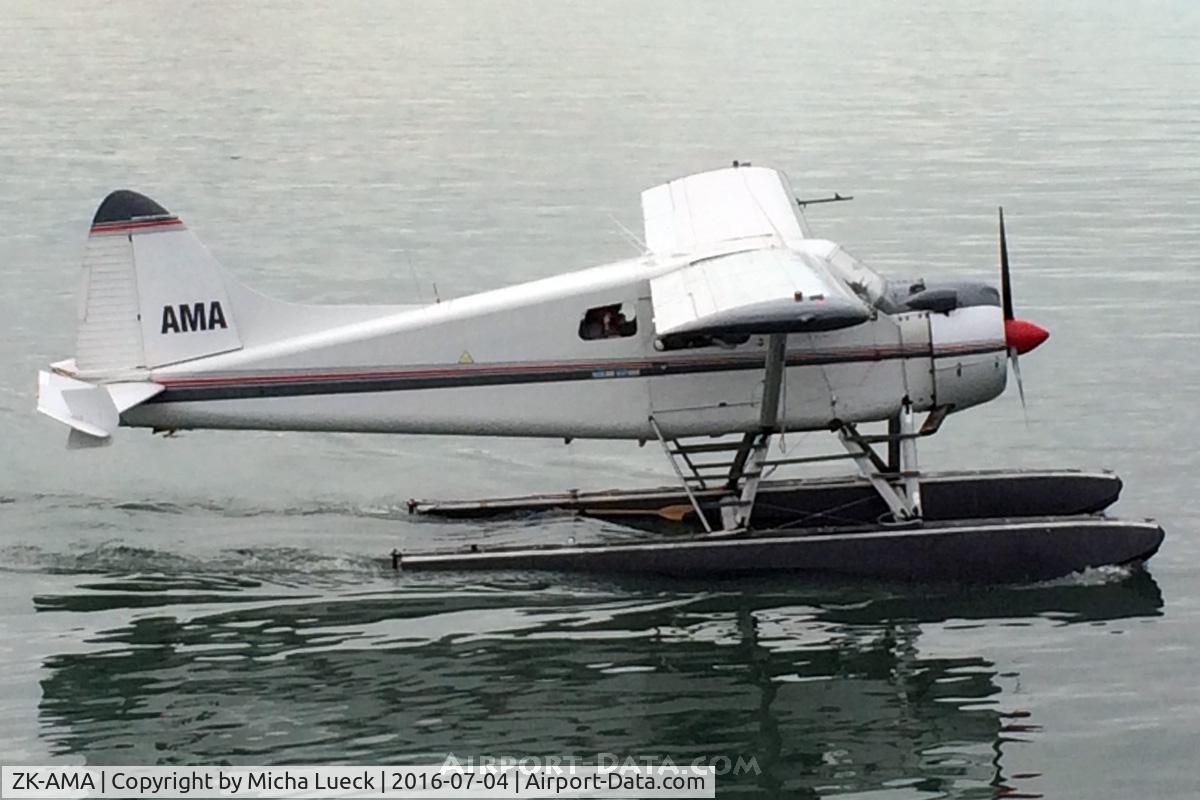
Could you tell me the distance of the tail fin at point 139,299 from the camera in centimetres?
1414

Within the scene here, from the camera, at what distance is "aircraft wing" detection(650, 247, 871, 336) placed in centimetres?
1266

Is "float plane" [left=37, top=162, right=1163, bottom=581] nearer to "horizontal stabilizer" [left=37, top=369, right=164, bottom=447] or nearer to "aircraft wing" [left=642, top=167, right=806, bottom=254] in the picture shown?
"horizontal stabilizer" [left=37, top=369, right=164, bottom=447]

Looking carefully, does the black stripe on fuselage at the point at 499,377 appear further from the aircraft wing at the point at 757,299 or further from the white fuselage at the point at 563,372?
the aircraft wing at the point at 757,299

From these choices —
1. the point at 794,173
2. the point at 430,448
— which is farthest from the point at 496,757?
the point at 794,173

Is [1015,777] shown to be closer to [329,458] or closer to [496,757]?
[496,757]

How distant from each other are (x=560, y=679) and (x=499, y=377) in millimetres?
2623

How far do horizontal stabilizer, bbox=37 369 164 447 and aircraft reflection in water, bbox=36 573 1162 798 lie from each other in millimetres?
1243

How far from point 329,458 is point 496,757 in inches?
249

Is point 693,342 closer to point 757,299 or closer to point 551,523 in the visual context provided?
point 757,299

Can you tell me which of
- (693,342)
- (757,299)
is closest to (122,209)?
(693,342)

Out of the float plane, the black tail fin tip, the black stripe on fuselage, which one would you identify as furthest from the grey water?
the black tail fin tip

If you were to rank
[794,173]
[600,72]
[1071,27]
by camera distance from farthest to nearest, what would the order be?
[1071,27]
[600,72]
[794,173]

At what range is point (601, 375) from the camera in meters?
14.3

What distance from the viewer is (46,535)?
596 inches
